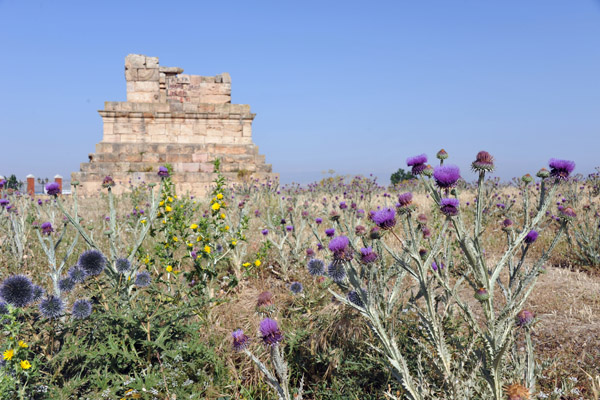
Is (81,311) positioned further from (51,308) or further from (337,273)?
(337,273)

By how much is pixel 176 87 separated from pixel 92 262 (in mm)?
13843

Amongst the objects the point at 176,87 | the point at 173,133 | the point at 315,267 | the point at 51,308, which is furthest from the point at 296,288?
the point at 176,87

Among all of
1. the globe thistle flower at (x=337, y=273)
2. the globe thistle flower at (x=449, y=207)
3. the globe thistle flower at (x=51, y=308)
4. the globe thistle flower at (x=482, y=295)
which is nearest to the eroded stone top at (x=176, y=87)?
the globe thistle flower at (x=51, y=308)

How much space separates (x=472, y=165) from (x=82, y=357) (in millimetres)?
2523

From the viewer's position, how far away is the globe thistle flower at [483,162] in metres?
1.84

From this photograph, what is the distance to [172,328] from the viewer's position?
8.62 feet

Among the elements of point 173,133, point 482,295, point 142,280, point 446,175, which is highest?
point 173,133

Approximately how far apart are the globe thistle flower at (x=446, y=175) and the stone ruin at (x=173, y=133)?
477 inches

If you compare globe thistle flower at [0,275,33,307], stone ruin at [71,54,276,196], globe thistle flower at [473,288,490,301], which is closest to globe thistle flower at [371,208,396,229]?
globe thistle flower at [473,288,490,301]

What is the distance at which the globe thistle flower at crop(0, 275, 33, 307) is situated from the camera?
2314 mm

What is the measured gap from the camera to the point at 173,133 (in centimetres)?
1474

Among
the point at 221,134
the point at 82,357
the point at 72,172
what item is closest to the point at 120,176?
the point at 72,172

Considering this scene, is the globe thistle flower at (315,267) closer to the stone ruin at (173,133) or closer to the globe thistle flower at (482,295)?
the globe thistle flower at (482,295)

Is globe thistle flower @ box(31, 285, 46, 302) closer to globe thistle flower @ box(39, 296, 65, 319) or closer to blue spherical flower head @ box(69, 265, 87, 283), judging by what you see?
globe thistle flower @ box(39, 296, 65, 319)
